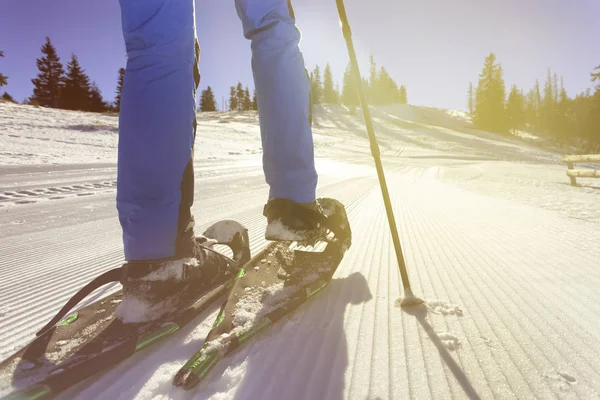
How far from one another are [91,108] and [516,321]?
167 feet

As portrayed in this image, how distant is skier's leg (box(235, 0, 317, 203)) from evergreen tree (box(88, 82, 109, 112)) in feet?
162

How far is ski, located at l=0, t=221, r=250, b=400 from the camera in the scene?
30.1 inches

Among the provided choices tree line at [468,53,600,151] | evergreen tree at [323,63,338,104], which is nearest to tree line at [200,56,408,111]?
evergreen tree at [323,63,338,104]

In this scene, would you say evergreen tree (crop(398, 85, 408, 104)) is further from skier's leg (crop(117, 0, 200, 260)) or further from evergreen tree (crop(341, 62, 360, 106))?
skier's leg (crop(117, 0, 200, 260))

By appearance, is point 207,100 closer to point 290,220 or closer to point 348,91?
point 348,91

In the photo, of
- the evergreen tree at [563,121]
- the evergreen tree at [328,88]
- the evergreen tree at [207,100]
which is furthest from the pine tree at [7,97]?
the evergreen tree at [563,121]

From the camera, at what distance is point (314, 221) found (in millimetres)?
1466

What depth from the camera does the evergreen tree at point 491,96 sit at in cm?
4300

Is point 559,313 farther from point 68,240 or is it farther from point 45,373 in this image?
point 68,240

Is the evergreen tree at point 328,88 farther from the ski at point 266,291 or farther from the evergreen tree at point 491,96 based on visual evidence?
the ski at point 266,291

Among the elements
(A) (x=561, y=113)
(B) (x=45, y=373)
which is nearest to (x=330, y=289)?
(B) (x=45, y=373)

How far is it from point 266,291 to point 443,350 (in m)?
0.64

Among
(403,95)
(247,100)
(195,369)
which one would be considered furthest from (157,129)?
(403,95)

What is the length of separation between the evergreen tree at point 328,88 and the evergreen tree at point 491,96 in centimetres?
3002
